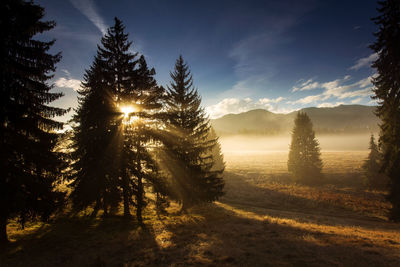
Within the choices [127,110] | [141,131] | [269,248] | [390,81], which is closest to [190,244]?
[269,248]

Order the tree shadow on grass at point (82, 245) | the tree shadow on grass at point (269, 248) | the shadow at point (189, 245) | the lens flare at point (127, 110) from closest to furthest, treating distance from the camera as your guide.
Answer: the tree shadow on grass at point (269, 248)
the shadow at point (189, 245)
the tree shadow on grass at point (82, 245)
the lens flare at point (127, 110)

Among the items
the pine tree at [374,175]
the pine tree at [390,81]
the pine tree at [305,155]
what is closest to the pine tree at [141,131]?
the pine tree at [390,81]

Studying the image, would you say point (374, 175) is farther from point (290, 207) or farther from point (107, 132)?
point (107, 132)

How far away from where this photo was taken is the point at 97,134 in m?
11.8

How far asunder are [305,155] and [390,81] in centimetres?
2301

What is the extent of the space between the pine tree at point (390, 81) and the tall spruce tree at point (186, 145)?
13.8m

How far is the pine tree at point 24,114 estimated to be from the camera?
8.88 metres

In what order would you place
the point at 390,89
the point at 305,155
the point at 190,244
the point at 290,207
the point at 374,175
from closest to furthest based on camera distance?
the point at 190,244
the point at 390,89
the point at 290,207
the point at 374,175
the point at 305,155

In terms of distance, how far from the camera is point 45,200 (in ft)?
32.2

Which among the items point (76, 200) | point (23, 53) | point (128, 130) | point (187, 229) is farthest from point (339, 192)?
point (23, 53)

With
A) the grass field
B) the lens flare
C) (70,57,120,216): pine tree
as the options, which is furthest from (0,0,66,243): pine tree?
the lens flare

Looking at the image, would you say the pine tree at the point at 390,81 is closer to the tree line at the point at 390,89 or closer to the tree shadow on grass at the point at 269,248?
the tree line at the point at 390,89

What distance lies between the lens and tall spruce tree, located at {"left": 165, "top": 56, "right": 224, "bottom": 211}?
1488 cm

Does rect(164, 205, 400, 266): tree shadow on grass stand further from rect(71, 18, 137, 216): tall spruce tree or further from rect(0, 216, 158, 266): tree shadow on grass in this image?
rect(71, 18, 137, 216): tall spruce tree
